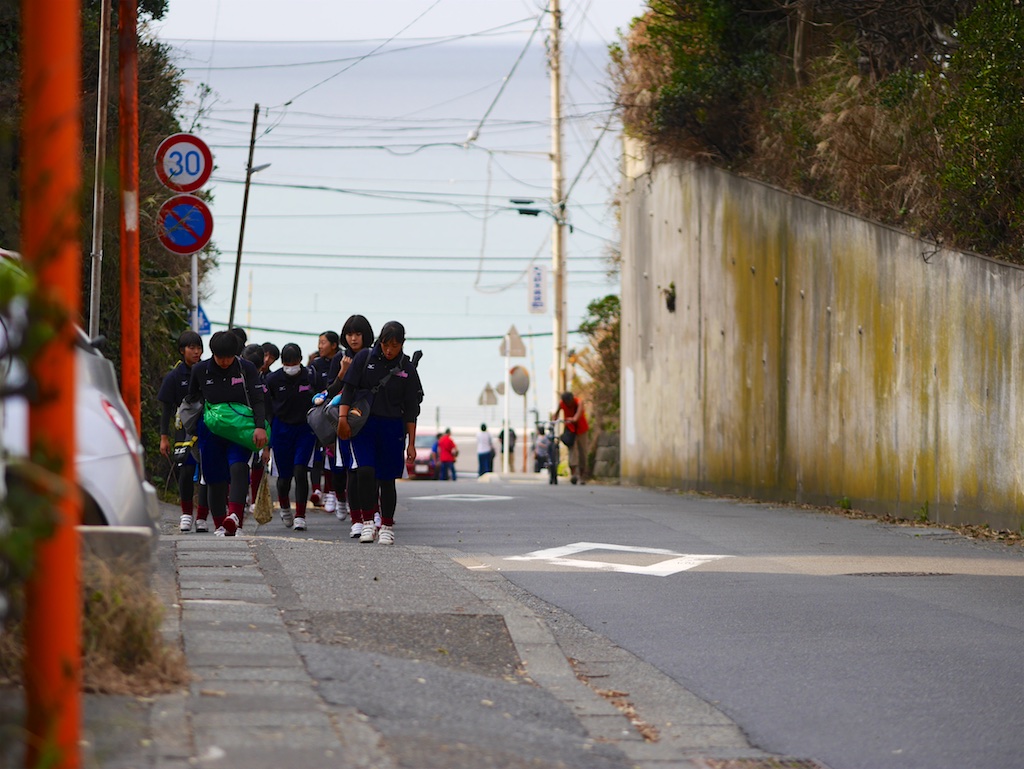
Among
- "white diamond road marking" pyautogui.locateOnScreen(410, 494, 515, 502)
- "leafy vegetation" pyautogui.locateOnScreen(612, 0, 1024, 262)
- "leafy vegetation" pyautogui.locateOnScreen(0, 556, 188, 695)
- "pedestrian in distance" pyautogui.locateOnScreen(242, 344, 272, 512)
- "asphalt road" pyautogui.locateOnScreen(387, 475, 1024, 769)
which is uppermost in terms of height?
"leafy vegetation" pyautogui.locateOnScreen(612, 0, 1024, 262)

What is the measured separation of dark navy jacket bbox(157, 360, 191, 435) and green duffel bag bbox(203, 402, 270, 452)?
95 cm

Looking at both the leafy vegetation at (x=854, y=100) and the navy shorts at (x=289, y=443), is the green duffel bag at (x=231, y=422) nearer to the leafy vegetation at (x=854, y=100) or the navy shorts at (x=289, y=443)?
the navy shorts at (x=289, y=443)

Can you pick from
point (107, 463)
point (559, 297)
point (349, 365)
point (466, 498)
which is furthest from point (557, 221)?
point (107, 463)

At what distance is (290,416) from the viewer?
1505 centimetres

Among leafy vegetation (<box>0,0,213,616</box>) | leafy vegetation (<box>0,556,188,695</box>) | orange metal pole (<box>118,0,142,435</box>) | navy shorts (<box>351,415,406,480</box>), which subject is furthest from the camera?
leafy vegetation (<box>0,0,213,616</box>)

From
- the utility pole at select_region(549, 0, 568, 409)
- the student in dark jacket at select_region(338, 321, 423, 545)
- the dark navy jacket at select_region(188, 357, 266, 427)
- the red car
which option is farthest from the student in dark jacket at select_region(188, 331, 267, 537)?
the red car

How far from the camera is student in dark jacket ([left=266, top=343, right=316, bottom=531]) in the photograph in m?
15.0

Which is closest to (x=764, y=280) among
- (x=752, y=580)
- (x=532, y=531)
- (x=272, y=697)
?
(x=532, y=531)

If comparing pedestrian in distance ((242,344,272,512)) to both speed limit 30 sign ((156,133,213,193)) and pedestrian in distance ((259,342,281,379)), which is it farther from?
speed limit 30 sign ((156,133,213,193))

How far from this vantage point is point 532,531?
14.5 m

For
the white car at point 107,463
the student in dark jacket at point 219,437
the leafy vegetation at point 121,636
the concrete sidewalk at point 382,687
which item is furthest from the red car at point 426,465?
the leafy vegetation at point 121,636

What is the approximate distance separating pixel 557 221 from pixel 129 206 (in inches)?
1148

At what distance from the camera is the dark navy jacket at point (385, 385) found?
12.1 metres

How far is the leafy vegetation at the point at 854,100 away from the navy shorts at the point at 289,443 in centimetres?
687
